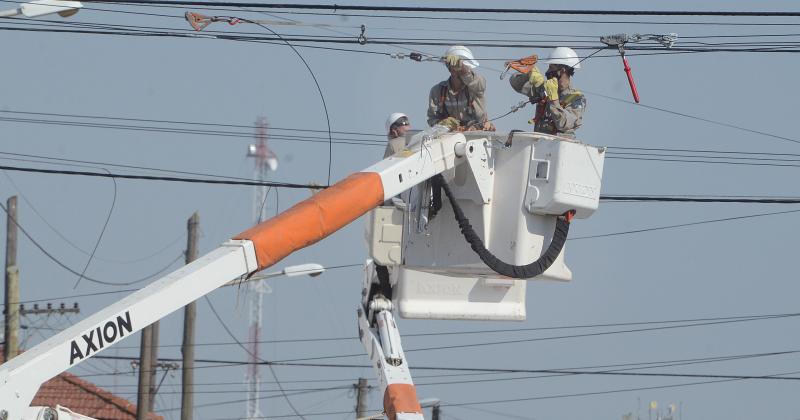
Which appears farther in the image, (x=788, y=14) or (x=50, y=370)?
(x=788, y=14)

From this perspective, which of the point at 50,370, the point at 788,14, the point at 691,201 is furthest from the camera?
the point at 691,201

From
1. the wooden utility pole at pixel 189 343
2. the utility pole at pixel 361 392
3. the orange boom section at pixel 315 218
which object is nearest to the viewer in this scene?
the orange boom section at pixel 315 218

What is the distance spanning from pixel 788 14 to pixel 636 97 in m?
3.38

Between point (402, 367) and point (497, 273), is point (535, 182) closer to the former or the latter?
point (497, 273)

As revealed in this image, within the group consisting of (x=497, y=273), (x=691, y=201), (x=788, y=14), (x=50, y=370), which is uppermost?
(x=788, y=14)

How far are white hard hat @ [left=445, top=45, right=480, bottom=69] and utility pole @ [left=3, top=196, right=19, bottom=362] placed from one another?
15.8m

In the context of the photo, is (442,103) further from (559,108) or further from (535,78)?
(559,108)

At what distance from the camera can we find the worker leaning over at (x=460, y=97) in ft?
60.6

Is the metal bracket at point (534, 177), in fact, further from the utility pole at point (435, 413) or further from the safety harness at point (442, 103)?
the utility pole at point (435, 413)

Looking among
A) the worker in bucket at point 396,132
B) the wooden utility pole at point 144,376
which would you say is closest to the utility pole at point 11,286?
the wooden utility pole at point 144,376

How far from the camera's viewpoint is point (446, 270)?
18500mm

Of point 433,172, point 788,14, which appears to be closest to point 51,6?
point 433,172

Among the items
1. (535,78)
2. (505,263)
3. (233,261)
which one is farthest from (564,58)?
(233,261)

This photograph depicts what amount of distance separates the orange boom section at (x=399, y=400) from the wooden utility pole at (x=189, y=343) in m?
17.2
